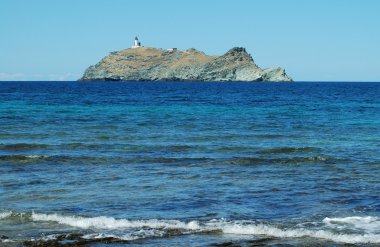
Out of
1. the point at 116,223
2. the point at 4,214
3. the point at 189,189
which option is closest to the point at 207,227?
the point at 116,223

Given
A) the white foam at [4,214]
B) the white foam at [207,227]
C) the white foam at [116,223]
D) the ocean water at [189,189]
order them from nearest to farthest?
the white foam at [207,227] < the ocean water at [189,189] < the white foam at [116,223] < the white foam at [4,214]

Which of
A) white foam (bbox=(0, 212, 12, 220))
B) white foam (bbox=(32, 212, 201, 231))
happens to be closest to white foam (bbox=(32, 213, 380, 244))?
white foam (bbox=(32, 212, 201, 231))

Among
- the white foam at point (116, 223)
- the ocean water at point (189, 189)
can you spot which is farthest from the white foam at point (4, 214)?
the white foam at point (116, 223)

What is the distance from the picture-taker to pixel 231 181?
18.7 m

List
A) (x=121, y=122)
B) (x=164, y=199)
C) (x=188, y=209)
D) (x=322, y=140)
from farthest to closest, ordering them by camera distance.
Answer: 1. (x=121, y=122)
2. (x=322, y=140)
3. (x=164, y=199)
4. (x=188, y=209)

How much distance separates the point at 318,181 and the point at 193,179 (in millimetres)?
4189

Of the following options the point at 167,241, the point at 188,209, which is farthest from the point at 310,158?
the point at 167,241

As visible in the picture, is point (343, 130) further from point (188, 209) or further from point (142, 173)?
point (188, 209)

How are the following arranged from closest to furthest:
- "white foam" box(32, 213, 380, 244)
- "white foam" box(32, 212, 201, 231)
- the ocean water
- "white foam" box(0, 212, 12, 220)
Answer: "white foam" box(32, 213, 380, 244)
the ocean water
"white foam" box(32, 212, 201, 231)
"white foam" box(0, 212, 12, 220)

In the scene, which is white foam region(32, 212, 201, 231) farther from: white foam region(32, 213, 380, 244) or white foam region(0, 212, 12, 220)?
white foam region(0, 212, 12, 220)

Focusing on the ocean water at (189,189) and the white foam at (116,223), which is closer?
the ocean water at (189,189)

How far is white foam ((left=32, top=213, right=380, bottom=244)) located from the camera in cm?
1201

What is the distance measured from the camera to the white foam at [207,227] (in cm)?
1201

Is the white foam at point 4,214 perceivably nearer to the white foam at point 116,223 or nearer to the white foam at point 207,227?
the white foam at point 207,227
